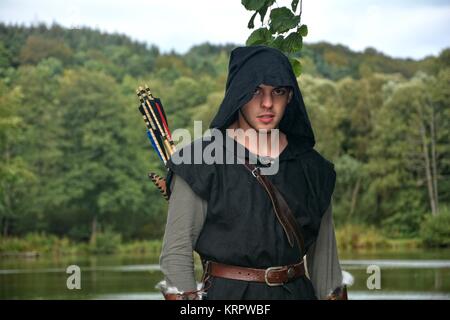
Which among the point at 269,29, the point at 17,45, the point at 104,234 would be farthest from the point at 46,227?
the point at 269,29

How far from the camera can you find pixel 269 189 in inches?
178

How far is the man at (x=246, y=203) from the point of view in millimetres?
4426

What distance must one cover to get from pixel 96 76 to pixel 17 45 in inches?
1078

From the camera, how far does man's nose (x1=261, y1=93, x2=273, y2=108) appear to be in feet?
14.8

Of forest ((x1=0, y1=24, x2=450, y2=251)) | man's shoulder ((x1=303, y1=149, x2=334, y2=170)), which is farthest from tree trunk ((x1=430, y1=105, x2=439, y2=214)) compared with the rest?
man's shoulder ((x1=303, y1=149, x2=334, y2=170))

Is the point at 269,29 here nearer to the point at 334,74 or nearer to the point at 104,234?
the point at 104,234

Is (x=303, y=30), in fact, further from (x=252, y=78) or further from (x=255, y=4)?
(x=252, y=78)

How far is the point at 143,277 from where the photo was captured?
37.0 meters

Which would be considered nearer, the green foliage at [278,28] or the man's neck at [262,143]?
the man's neck at [262,143]

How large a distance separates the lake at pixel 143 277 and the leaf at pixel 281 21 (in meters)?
14.9

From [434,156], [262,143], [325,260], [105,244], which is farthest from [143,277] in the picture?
[262,143]

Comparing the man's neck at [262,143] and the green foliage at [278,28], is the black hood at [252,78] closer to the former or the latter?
the man's neck at [262,143]

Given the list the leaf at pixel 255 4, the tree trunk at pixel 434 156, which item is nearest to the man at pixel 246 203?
the leaf at pixel 255 4

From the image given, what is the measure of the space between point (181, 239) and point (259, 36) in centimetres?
239
